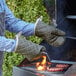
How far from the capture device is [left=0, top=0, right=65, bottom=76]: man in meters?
3.07

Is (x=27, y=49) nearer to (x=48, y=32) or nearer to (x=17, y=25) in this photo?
(x=48, y=32)

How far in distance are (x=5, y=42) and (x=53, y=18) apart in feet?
2.04

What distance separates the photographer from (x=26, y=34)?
3523 millimetres

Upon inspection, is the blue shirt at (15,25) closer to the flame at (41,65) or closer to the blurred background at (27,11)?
the flame at (41,65)

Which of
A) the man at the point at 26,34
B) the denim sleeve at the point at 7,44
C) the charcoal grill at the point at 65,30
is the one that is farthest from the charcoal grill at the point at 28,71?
the denim sleeve at the point at 7,44

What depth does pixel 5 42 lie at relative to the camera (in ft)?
10.0

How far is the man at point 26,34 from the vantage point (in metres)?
3.07

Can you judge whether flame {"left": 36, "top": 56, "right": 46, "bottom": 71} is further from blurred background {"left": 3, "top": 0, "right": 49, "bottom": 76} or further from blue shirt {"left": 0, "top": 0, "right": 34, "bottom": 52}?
blurred background {"left": 3, "top": 0, "right": 49, "bottom": 76}

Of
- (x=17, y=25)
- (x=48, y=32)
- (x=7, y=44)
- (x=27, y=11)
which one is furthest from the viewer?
(x=27, y=11)

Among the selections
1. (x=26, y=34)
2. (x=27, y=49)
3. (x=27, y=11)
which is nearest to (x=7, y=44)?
(x=27, y=49)

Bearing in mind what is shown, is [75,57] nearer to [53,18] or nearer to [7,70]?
[53,18]

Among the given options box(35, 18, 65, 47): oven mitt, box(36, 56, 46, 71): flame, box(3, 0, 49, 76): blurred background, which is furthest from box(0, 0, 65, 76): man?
box(3, 0, 49, 76): blurred background

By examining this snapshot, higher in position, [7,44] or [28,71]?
[7,44]

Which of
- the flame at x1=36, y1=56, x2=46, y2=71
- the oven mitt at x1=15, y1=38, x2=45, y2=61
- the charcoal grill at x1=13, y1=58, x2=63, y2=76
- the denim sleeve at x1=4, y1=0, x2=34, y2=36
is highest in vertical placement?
the denim sleeve at x1=4, y1=0, x2=34, y2=36
